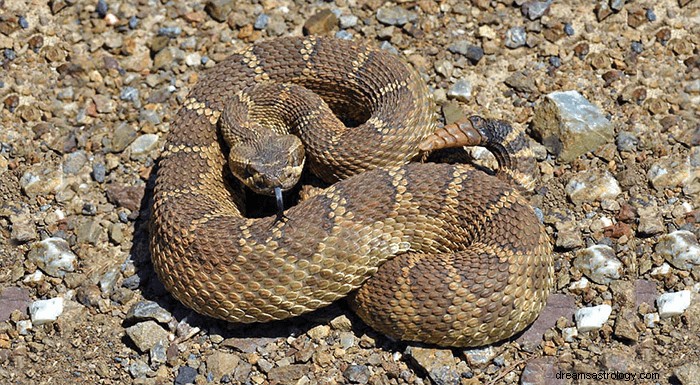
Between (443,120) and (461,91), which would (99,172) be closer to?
(443,120)

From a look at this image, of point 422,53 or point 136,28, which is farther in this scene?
point 136,28

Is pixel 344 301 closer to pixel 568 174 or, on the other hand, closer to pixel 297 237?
pixel 297 237

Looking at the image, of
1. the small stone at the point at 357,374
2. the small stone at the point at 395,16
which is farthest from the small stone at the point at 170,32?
the small stone at the point at 357,374

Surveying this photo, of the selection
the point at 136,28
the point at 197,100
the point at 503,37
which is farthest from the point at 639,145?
the point at 136,28

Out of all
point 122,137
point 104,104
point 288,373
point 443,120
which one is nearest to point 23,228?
point 122,137

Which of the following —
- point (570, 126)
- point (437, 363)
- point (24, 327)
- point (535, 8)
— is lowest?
point (24, 327)

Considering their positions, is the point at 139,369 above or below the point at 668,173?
below

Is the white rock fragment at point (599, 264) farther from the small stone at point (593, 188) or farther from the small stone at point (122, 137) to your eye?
the small stone at point (122, 137)
